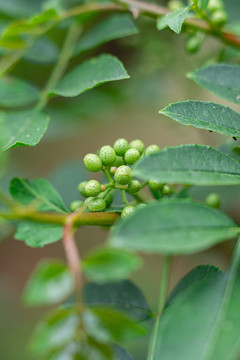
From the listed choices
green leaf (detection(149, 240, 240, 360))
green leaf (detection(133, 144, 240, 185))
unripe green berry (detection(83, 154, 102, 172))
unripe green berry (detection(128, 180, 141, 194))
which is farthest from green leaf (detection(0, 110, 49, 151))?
green leaf (detection(149, 240, 240, 360))

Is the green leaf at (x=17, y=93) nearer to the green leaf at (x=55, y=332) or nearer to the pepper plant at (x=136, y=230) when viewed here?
the pepper plant at (x=136, y=230)

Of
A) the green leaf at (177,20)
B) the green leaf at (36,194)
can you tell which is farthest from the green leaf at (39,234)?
the green leaf at (177,20)

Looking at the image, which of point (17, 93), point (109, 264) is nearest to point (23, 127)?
point (17, 93)

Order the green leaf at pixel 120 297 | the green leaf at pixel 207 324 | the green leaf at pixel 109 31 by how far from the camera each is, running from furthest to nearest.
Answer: the green leaf at pixel 109 31 < the green leaf at pixel 120 297 < the green leaf at pixel 207 324

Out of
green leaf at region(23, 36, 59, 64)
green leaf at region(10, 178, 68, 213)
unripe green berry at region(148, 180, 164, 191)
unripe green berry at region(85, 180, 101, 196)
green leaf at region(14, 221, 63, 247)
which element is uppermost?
green leaf at region(23, 36, 59, 64)

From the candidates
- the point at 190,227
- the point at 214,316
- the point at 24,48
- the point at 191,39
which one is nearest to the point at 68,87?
the point at 24,48

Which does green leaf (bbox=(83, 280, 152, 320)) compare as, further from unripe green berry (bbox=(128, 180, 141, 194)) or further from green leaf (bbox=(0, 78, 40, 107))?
green leaf (bbox=(0, 78, 40, 107))

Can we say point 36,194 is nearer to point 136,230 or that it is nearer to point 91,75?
point 91,75
